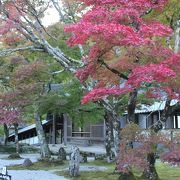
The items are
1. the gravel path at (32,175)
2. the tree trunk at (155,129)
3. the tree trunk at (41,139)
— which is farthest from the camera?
the tree trunk at (41,139)

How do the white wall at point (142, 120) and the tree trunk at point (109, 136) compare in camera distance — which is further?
the white wall at point (142, 120)

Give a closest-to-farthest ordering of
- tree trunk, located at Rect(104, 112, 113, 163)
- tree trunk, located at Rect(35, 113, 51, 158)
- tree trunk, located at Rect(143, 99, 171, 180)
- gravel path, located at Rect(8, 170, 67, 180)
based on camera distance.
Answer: tree trunk, located at Rect(143, 99, 171, 180)
gravel path, located at Rect(8, 170, 67, 180)
tree trunk, located at Rect(104, 112, 113, 163)
tree trunk, located at Rect(35, 113, 51, 158)

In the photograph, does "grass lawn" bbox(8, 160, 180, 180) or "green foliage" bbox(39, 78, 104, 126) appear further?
"green foliage" bbox(39, 78, 104, 126)

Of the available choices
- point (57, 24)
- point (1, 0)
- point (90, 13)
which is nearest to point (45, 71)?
point (57, 24)

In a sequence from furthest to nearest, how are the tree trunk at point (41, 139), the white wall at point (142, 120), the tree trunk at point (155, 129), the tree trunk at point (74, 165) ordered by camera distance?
the white wall at point (142, 120), the tree trunk at point (41, 139), the tree trunk at point (74, 165), the tree trunk at point (155, 129)

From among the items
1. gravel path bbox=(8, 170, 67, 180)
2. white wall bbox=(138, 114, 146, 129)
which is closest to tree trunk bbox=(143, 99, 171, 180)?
gravel path bbox=(8, 170, 67, 180)

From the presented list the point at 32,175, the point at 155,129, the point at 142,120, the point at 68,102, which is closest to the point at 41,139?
the point at 68,102

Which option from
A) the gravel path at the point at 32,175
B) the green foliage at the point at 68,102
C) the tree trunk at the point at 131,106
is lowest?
the gravel path at the point at 32,175

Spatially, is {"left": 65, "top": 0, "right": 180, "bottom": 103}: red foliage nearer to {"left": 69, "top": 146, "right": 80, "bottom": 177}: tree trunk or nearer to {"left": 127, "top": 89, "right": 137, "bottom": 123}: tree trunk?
{"left": 127, "top": 89, "right": 137, "bottom": 123}: tree trunk

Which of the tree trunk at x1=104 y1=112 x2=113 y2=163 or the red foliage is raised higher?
the red foliage

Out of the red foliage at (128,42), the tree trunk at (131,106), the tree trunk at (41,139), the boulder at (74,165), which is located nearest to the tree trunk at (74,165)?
the boulder at (74,165)

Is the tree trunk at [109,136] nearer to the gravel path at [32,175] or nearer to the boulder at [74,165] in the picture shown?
the boulder at [74,165]

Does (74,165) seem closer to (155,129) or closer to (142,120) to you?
(155,129)

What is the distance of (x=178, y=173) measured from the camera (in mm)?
14258
